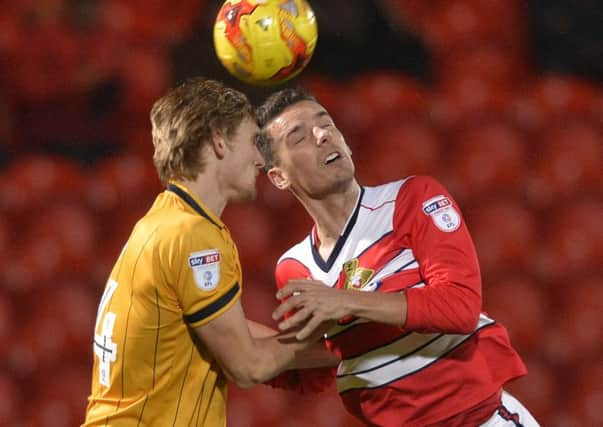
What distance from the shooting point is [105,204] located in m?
4.26

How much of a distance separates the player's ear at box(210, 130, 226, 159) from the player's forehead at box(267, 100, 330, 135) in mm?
414

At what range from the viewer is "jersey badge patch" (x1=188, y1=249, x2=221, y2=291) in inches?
72.4

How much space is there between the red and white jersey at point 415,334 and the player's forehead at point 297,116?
301 mm

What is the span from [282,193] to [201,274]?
2.47 meters

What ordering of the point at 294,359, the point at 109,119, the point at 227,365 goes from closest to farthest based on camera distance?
the point at 227,365
the point at 294,359
the point at 109,119

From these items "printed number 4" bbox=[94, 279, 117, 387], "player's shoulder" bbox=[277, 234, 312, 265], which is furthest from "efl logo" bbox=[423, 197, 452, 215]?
"printed number 4" bbox=[94, 279, 117, 387]

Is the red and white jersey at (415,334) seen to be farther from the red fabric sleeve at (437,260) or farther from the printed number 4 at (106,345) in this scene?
the printed number 4 at (106,345)

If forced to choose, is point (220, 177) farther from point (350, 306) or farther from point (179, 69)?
point (179, 69)

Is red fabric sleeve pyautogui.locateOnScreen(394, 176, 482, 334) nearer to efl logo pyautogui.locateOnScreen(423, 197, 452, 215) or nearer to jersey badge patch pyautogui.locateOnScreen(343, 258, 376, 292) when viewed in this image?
efl logo pyautogui.locateOnScreen(423, 197, 452, 215)

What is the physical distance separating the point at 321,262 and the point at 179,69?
2.33 meters

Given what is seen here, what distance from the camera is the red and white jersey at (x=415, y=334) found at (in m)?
2.04

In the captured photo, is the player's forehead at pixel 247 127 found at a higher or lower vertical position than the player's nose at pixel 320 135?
higher

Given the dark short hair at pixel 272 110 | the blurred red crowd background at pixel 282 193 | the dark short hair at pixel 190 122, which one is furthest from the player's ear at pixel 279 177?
the blurred red crowd background at pixel 282 193

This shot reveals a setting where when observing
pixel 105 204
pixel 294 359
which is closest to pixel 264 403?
pixel 105 204
